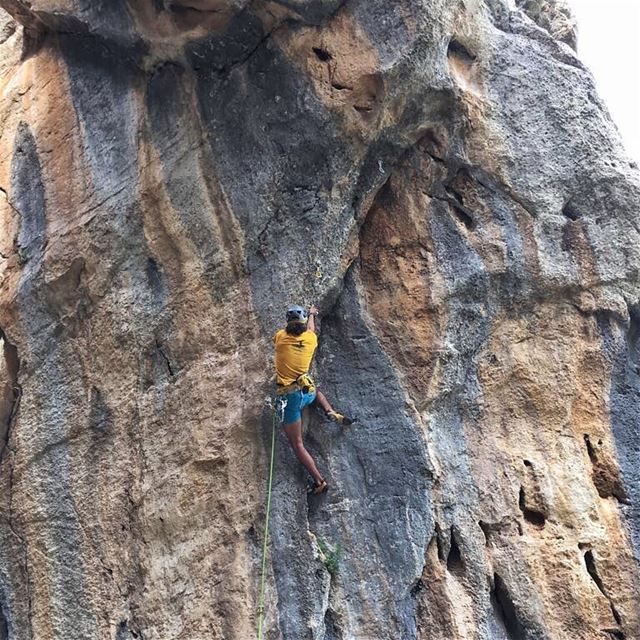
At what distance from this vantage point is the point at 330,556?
685 cm

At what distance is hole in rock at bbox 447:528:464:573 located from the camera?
709cm

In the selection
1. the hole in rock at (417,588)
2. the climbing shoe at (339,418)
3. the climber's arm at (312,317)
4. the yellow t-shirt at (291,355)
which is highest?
the climber's arm at (312,317)

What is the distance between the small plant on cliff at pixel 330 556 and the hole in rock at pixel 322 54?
15.1 feet

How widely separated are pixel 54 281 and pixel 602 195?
19.4 feet

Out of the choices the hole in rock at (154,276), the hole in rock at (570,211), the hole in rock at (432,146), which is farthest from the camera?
the hole in rock at (570,211)

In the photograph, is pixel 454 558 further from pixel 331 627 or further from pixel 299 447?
pixel 299 447

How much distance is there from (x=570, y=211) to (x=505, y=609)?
4.26 metres

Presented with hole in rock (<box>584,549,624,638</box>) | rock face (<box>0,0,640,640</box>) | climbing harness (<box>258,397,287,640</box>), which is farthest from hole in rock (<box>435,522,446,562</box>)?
climbing harness (<box>258,397,287,640</box>)

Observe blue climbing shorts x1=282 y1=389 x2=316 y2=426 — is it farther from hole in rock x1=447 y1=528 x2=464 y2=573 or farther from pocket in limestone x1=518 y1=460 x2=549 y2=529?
pocket in limestone x1=518 y1=460 x2=549 y2=529

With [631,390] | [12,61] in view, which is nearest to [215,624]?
[631,390]

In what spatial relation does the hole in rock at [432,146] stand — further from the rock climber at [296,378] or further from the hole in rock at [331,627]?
the hole in rock at [331,627]

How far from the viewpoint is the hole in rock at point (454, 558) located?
23.3 ft

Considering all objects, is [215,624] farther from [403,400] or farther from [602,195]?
[602,195]

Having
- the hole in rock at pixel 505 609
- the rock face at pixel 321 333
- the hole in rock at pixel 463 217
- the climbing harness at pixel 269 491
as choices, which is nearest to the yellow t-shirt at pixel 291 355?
the climbing harness at pixel 269 491
